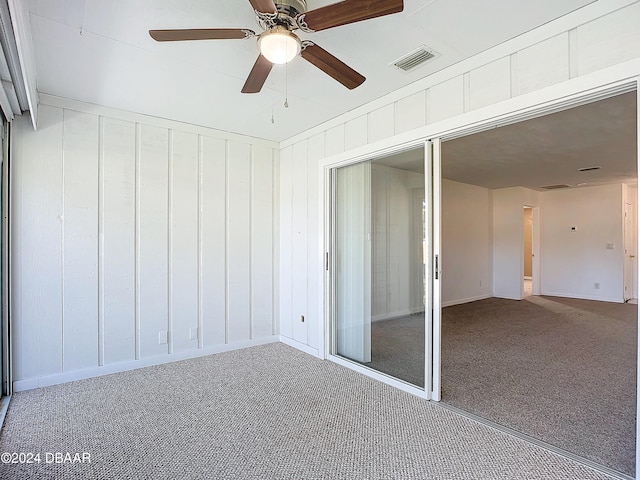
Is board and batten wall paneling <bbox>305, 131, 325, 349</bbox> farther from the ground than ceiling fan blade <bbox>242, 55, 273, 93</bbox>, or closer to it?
closer to it

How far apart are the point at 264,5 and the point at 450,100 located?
1.77m

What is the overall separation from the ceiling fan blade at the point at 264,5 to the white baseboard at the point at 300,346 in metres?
3.42

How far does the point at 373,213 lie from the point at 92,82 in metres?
2.79

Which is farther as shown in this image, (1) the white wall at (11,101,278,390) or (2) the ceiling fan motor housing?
(1) the white wall at (11,101,278,390)

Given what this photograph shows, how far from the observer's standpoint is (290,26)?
1893 mm

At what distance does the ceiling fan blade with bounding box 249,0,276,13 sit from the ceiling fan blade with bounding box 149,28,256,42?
179 millimetres

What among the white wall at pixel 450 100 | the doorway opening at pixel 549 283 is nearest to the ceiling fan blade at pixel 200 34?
the white wall at pixel 450 100

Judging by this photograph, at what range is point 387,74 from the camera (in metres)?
2.91

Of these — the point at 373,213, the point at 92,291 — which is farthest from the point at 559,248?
the point at 92,291

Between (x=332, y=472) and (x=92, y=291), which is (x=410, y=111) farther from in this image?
(x=92, y=291)

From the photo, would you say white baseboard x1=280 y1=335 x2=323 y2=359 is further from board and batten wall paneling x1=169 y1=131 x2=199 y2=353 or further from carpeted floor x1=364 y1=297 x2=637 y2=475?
board and batten wall paneling x1=169 y1=131 x2=199 y2=353

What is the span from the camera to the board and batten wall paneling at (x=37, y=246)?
318cm

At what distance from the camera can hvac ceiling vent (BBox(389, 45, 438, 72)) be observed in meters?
2.55

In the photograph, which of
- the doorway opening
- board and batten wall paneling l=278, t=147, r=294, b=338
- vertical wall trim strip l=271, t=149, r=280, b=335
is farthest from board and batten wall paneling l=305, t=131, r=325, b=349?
the doorway opening
